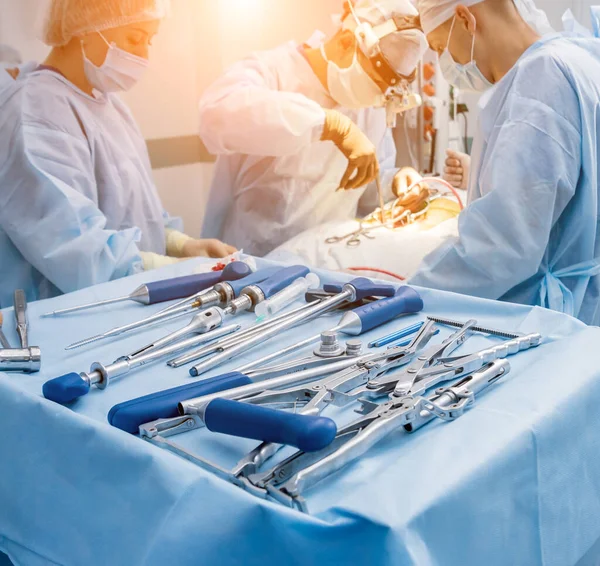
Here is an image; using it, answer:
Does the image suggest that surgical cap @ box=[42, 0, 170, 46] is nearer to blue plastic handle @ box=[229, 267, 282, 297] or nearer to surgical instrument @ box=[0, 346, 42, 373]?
blue plastic handle @ box=[229, 267, 282, 297]

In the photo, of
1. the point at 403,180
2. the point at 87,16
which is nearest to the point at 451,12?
the point at 403,180

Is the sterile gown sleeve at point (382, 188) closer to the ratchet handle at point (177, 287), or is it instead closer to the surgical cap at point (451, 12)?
the surgical cap at point (451, 12)

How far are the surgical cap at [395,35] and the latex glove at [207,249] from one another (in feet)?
3.05

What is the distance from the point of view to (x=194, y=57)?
2.80 meters

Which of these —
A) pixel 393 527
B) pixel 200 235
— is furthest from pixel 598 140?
pixel 200 235

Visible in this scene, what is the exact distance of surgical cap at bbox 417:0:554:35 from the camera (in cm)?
180

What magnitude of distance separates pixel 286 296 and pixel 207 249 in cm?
83

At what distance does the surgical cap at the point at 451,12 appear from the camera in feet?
5.91

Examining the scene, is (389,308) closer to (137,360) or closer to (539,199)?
(137,360)

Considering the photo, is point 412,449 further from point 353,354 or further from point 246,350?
point 246,350

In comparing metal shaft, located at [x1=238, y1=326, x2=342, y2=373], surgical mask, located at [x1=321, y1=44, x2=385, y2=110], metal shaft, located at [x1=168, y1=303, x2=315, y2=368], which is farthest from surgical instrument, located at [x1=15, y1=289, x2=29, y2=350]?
surgical mask, located at [x1=321, y1=44, x2=385, y2=110]

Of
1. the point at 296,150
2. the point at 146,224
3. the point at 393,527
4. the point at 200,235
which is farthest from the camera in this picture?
the point at 200,235

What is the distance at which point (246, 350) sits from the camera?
44.7 inches

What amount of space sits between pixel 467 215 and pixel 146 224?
1.07m
